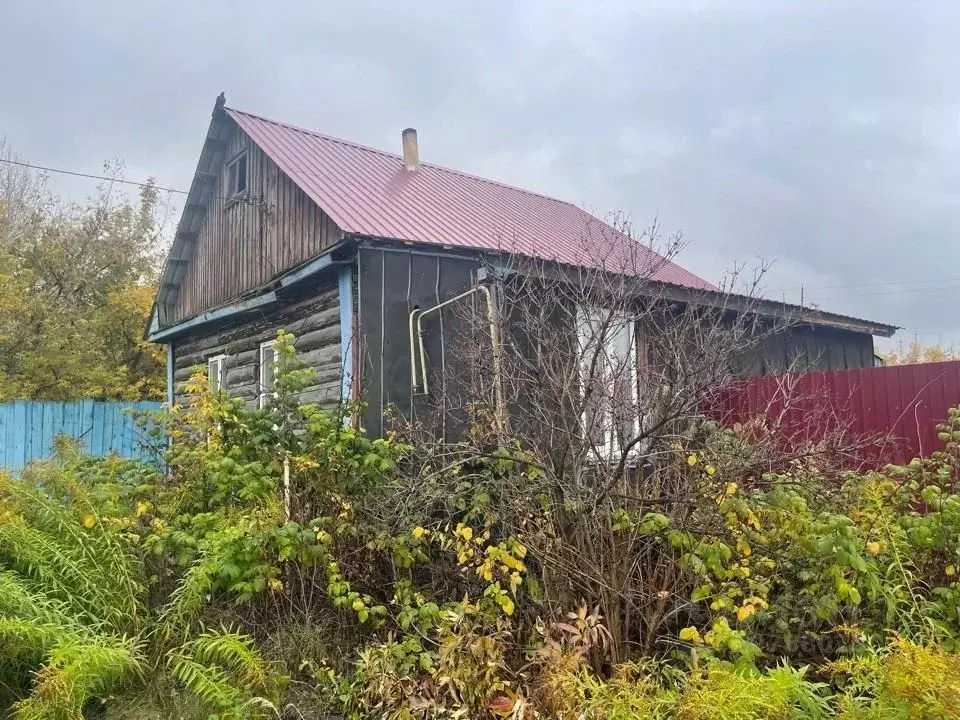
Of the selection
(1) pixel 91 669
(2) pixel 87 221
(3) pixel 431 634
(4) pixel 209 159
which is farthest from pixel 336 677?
(2) pixel 87 221

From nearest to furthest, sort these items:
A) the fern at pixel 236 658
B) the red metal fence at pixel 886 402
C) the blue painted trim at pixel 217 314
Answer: the fern at pixel 236 658 → the red metal fence at pixel 886 402 → the blue painted trim at pixel 217 314

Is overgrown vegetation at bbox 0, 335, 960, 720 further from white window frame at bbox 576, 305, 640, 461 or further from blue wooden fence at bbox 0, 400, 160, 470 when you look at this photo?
blue wooden fence at bbox 0, 400, 160, 470

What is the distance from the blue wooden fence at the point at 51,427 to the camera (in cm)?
1298

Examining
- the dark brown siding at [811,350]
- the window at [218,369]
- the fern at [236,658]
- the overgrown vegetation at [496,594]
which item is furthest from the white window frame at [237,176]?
the dark brown siding at [811,350]

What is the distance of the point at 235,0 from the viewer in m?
10.3

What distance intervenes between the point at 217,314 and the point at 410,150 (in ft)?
14.6

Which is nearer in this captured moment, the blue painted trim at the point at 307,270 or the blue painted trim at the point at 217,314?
the blue painted trim at the point at 307,270

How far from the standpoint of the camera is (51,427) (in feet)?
43.5

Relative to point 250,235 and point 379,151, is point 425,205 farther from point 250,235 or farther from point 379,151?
point 379,151

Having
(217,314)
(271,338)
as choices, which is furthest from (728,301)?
(217,314)

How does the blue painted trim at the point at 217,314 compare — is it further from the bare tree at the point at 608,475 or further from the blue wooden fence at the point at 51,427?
the bare tree at the point at 608,475

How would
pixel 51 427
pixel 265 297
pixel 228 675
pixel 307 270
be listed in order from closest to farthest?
pixel 228 675 → pixel 307 270 → pixel 265 297 → pixel 51 427

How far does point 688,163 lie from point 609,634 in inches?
801

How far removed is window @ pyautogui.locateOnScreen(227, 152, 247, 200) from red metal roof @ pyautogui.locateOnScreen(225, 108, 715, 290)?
652 millimetres
